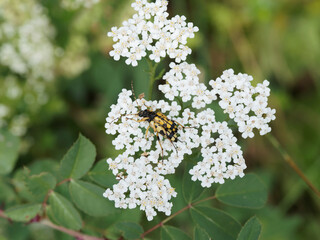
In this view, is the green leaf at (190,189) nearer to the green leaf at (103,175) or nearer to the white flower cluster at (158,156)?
the white flower cluster at (158,156)

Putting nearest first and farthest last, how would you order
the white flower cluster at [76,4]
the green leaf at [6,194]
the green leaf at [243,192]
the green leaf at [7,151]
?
1. the green leaf at [243,192]
2. the green leaf at [6,194]
3. the green leaf at [7,151]
4. the white flower cluster at [76,4]

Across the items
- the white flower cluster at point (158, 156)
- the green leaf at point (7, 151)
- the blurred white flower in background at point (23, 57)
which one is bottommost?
the white flower cluster at point (158, 156)

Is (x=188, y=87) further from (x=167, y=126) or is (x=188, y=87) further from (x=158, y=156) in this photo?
(x=158, y=156)

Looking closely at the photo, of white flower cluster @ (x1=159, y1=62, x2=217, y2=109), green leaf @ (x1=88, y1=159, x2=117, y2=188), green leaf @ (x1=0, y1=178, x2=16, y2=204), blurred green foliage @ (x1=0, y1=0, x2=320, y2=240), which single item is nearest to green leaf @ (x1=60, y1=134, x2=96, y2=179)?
green leaf @ (x1=88, y1=159, x2=117, y2=188)

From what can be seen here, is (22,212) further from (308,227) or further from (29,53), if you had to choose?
(308,227)

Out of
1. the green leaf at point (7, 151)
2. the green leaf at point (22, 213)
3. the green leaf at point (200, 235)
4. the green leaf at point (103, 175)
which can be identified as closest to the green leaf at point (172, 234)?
the green leaf at point (200, 235)

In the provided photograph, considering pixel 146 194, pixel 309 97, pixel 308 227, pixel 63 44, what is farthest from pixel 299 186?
pixel 63 44

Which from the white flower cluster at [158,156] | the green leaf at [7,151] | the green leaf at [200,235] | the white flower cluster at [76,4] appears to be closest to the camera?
the green leaf at [200,235]
